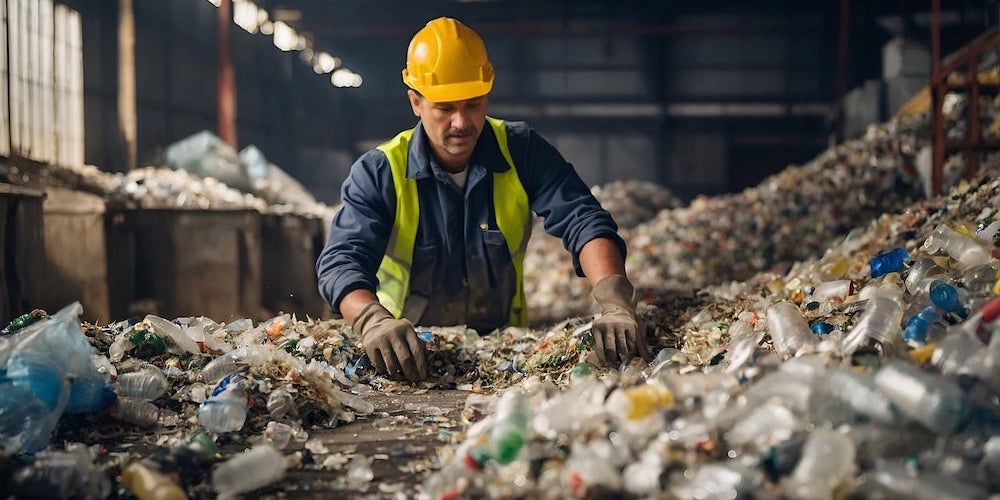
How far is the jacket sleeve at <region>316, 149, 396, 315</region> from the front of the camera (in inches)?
134

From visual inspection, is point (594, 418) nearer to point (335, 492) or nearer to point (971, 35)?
point (335, 492)

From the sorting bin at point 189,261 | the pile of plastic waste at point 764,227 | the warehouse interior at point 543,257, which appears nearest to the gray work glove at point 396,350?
the warehouse interior at point 543,257

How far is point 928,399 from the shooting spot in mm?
1685

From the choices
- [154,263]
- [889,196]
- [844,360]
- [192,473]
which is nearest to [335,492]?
[192,473]

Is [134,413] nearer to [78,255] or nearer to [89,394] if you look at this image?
[89,394]

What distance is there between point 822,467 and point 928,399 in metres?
0.25

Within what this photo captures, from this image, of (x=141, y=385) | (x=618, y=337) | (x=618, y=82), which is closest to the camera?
(x=141, y=385)

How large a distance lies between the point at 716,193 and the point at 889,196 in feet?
25.9

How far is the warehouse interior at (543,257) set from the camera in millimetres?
1816

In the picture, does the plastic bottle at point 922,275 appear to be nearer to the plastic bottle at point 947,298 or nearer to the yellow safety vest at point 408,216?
the plastic bottle at point 947,298

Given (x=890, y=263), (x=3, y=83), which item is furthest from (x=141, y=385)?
(x=3, y=83)

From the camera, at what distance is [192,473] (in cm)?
207

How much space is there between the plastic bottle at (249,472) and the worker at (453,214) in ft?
3.59

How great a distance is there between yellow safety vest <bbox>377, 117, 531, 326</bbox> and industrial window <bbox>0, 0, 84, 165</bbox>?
5890 mm
